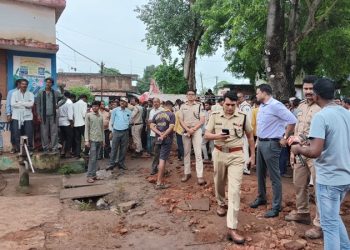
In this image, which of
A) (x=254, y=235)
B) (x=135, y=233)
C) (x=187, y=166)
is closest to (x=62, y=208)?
(x=135, y=233)

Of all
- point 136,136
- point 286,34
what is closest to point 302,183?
point 136,136

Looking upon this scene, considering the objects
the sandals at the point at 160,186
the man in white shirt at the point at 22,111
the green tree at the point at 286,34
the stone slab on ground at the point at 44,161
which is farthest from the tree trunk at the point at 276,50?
the man in white shirt at the point at 22,111

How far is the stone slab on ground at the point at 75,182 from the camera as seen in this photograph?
8.28 meters

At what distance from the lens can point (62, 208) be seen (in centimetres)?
685

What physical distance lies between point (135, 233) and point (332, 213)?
2849mm

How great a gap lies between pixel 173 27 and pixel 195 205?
1889cm

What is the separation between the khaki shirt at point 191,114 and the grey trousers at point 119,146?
219 cm

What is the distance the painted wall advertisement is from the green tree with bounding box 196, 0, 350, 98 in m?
5.98

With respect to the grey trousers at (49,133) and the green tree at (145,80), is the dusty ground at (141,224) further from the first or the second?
the green tree at (145,80)

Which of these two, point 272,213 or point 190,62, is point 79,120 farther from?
point 190,62

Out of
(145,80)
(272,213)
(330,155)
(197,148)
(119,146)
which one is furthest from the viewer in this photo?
(145,80)

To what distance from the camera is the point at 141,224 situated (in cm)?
589

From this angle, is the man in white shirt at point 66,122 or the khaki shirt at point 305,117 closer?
the khaki shirt at point 305,117

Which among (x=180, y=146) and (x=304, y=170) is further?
(x=180, y=146)
